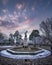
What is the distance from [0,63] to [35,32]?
113 ft

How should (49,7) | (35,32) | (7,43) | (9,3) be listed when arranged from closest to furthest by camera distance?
(9,3)
(49,7)
(7,43)
(35,32)

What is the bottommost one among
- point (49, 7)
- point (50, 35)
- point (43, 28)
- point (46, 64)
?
point (46, 64)

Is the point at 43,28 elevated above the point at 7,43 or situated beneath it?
elevated above

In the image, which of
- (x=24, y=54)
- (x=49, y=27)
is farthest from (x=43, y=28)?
(x=24, y=54)

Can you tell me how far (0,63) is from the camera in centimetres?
1025

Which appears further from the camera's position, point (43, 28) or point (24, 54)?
point (43, 28)

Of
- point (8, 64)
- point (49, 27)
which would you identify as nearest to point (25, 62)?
point (8, 64)

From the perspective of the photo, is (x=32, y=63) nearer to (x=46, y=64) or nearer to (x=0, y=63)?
(x=46, y=64)

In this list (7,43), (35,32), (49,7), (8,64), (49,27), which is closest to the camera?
(8,64)

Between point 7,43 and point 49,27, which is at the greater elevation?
point 49,27

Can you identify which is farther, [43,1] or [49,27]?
[49,27]

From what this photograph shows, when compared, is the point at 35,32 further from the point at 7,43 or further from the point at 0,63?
the point at 0,63

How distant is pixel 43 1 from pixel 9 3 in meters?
6.59

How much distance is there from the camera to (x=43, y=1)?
18.0 m
